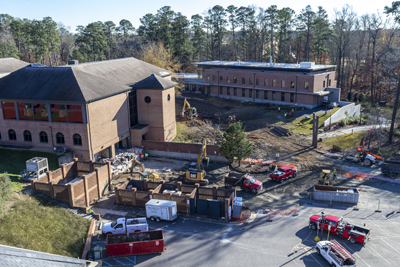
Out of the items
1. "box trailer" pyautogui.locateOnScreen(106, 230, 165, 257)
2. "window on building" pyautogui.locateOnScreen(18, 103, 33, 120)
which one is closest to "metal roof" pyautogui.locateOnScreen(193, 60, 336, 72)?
"window on building" pyautogui.locateOnScreen(18, 103, 33, 120)

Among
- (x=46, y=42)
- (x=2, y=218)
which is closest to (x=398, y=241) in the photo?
(x=2, y=218)

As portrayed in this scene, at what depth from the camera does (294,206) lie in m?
33.9

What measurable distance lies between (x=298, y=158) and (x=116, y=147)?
25765 mm

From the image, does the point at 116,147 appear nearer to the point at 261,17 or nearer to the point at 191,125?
the point at 191,125

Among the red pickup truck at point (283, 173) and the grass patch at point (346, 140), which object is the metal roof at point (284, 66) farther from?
the red pickup truck at point (283, 173)

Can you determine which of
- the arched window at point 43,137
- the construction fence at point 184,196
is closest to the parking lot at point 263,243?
the construction fence at point 184,196

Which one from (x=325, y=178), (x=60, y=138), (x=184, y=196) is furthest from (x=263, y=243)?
(x=60, y=138)

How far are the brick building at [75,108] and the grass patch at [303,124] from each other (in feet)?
74.2

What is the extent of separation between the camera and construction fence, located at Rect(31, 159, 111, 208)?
3222cm

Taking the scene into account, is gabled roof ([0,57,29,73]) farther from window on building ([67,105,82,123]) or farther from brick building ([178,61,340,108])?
brick building ([178,61,340,108])

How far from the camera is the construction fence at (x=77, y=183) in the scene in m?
32.2

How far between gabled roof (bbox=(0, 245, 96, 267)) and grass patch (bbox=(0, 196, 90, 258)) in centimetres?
620

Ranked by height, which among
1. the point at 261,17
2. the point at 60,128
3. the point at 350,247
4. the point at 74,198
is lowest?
the point at 350,247

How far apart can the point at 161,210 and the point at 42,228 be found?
32.2 ft
